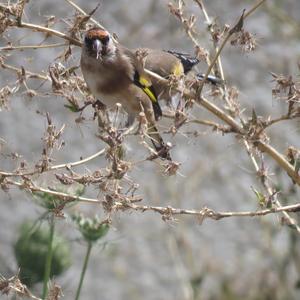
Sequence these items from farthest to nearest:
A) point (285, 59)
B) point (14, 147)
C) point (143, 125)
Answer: point (14, 147) < point (285, 59) < point (143, 125)

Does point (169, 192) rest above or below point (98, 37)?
above

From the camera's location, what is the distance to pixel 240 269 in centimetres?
478

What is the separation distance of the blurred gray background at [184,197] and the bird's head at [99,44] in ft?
6.58

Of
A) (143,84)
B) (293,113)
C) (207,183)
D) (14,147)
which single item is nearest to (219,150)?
(207,183)

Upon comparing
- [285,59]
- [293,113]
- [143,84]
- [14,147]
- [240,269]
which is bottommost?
[293,113]

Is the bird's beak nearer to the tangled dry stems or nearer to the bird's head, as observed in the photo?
the bird's head

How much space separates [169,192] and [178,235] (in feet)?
0.82

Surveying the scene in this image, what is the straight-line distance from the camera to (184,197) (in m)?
4.75

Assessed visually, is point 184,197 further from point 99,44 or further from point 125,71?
point 99,44

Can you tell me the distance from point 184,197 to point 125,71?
238cm

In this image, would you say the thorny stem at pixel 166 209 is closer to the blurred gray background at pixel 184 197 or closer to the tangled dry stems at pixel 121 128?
the tangled dry stems at pixel 121 128

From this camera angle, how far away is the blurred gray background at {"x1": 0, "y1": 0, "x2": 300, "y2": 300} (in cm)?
459

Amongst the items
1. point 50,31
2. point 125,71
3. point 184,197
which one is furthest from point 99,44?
point 184,197

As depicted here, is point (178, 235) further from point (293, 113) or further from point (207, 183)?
point (293, 113)
